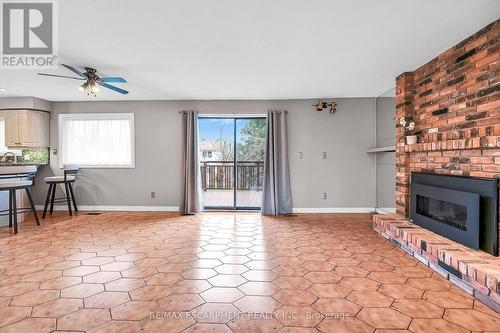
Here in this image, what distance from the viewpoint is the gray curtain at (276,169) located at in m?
5.47

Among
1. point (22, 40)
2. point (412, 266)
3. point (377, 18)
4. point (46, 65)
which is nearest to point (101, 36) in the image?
point (22, 40)

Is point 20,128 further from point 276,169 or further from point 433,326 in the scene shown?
point 433,326

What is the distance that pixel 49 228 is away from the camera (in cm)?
438

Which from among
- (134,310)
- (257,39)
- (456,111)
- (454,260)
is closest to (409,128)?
(456,111)

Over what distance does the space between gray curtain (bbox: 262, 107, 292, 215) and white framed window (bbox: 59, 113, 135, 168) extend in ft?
9.48

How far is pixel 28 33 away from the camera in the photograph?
2.67 m

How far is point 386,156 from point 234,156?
9.73 feet

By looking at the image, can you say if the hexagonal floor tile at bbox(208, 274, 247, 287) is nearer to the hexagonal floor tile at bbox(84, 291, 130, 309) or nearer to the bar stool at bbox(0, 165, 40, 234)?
the hexagonal floor tile at bbox(84, 291, 130, 309)

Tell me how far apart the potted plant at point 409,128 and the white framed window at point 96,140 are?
5.03 metres

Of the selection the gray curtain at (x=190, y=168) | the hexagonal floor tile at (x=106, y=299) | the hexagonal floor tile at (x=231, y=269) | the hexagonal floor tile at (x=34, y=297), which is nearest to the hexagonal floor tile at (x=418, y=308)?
the hexagonal floor tile at (x=231, y=269)

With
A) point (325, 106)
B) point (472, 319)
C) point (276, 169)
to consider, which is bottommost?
point (472, 319)

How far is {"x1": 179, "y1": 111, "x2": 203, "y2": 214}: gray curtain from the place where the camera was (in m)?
5.54

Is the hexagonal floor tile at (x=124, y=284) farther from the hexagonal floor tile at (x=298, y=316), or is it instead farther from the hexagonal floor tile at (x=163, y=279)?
the hexagonal floor tile at (x=298, y=316)

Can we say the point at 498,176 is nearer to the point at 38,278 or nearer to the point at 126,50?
the point at 126,50
